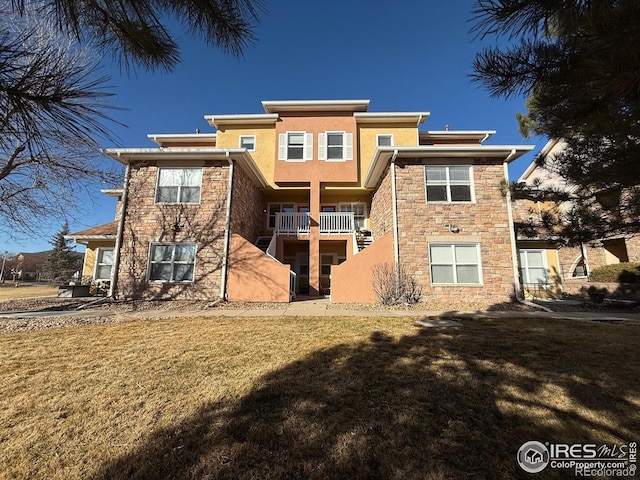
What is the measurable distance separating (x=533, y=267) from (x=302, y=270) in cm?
1185

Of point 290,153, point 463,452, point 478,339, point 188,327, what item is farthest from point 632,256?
point 188,327

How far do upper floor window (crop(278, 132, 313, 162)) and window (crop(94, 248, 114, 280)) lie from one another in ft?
35.2

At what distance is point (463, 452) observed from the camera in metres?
2.09

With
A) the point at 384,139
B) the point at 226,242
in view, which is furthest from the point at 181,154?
the point at 384,139

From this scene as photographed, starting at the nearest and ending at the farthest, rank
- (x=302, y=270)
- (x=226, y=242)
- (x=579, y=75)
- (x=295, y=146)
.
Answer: (x=579, y=75) → (x=226, y=242) → (x=295, y=146) → (x=302, y=270)

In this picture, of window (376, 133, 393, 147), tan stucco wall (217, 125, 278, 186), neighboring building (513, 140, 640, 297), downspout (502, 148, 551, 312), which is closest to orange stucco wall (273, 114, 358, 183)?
tan stucco wall (217, 125, 278, 186)

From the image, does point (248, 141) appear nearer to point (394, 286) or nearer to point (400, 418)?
point (394, 286)

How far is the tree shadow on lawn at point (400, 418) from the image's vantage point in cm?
195

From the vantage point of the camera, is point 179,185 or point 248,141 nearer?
point 179,185

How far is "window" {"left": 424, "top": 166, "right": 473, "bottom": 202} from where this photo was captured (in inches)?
439

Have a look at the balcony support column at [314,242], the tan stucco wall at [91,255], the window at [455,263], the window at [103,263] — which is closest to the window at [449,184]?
the window at [455,263]

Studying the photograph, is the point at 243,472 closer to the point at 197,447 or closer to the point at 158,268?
the point at 197,447

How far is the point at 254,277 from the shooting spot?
432 inches
